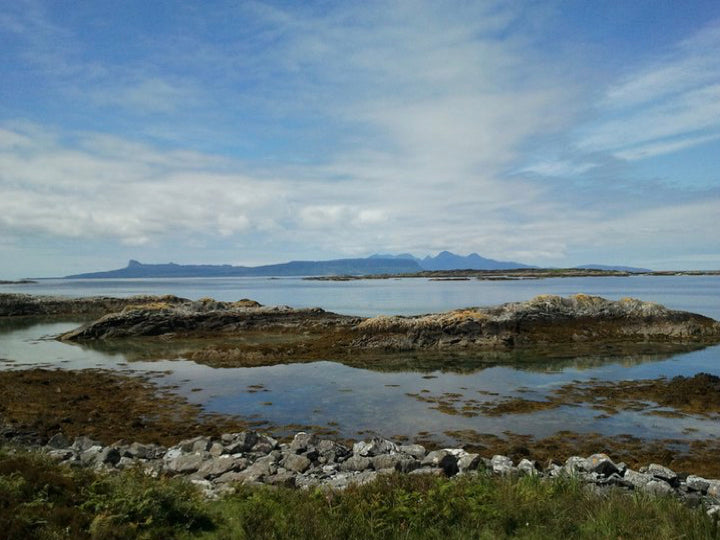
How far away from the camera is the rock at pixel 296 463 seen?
11.8 meters

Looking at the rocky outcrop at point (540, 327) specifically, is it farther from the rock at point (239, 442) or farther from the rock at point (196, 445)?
the rock at point (196, 445)

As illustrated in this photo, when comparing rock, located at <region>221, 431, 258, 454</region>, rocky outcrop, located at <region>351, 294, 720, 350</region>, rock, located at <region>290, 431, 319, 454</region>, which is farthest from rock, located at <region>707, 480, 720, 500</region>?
rocky outcrop, located at <region>351, 294, 720, 350</region>

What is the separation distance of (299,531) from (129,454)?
8.48 m

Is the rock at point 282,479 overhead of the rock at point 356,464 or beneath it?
overhead

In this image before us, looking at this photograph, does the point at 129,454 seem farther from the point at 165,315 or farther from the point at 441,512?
the point at 165,315

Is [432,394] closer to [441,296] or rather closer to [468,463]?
[468,463]

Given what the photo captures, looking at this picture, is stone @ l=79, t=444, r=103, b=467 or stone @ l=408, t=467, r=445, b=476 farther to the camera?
stone @ l=79, t=444, r=103, b=467

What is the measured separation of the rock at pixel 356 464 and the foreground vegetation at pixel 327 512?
3150 millimetres

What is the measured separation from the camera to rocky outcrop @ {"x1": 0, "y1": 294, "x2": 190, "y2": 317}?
68062 mm

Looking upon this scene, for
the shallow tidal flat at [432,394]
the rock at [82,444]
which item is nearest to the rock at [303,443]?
the shallow tidal flat at [432,394]

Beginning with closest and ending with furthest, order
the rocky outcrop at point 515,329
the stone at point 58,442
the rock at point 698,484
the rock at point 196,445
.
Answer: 1. the rock at point 698,484
2. the rock at point 196,445
3. the stone at point 58,442
4. the rocky outcrop at point 515,329

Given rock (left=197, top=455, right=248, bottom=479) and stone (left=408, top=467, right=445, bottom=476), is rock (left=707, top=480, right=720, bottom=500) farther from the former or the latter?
rock (left=197, top=455, right=248, bottom=479)

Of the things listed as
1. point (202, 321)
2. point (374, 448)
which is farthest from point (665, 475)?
point (202, 321)

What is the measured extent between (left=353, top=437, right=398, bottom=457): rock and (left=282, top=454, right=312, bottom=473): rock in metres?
1.45
